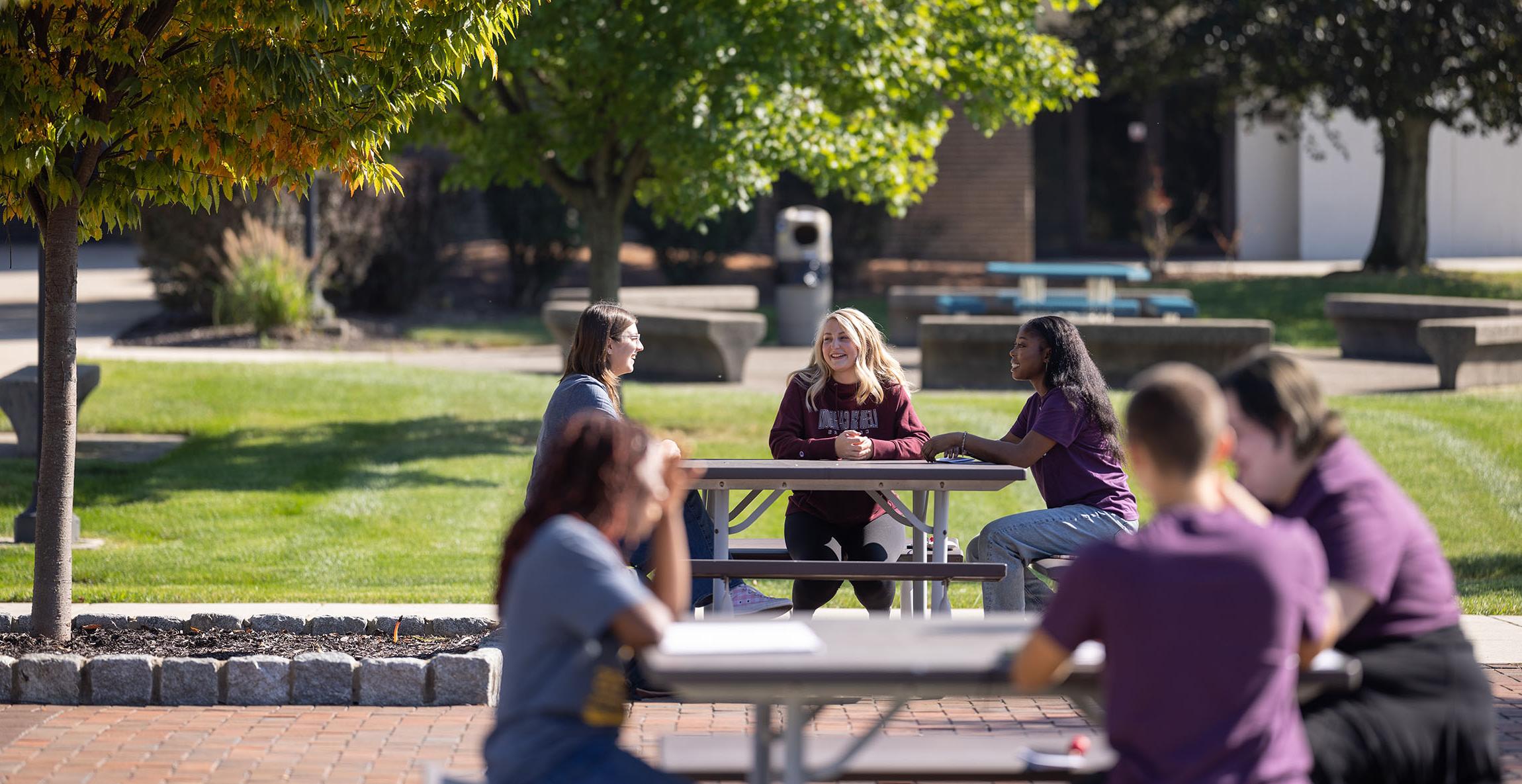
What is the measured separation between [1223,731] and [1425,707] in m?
0.81

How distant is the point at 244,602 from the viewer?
7684 mm

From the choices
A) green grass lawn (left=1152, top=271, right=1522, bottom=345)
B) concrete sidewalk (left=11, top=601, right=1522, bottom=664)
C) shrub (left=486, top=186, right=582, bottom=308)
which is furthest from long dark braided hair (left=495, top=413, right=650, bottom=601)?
shrub (left=486, top=186, right=582, bottom=308)

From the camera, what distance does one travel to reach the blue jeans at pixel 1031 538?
6367mm

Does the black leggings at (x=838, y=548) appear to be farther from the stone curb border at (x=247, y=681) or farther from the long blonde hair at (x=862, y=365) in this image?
the stone curb border at (x=247, y=681)

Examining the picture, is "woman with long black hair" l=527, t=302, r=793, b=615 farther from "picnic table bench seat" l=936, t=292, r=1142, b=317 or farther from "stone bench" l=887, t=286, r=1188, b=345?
"stone bench" l=887, t=286, r=1188, b=345

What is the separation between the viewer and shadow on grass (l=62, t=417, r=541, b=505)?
10.9 meters

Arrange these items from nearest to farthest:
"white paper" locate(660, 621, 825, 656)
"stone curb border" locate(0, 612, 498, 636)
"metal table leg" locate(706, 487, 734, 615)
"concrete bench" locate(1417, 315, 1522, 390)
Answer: "white paper" locate(660, 621, 825, 656) → "metal table leg" locate(706, 487, 734, 615) → "stone curb border" locate(0, 612, 498, 636) → "concrete bench" locate(1417, 315, 1522, 390)

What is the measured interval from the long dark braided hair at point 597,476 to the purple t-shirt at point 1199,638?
100 centimetres

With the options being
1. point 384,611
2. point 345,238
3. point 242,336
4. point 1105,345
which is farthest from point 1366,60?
point 384,611

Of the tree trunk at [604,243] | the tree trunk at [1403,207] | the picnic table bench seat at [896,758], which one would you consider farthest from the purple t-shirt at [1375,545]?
the tree trunk at [1403,207]

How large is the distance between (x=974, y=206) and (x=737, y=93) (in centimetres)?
1737

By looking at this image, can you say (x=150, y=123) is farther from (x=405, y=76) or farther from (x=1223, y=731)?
(x=1223, y=731)

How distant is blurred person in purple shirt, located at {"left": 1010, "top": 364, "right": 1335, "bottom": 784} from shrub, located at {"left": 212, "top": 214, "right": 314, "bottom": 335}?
16.3m

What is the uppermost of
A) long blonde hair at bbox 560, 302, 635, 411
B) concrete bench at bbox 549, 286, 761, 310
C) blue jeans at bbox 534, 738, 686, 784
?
concrete bench at bbox 549, 286, 761, 310
